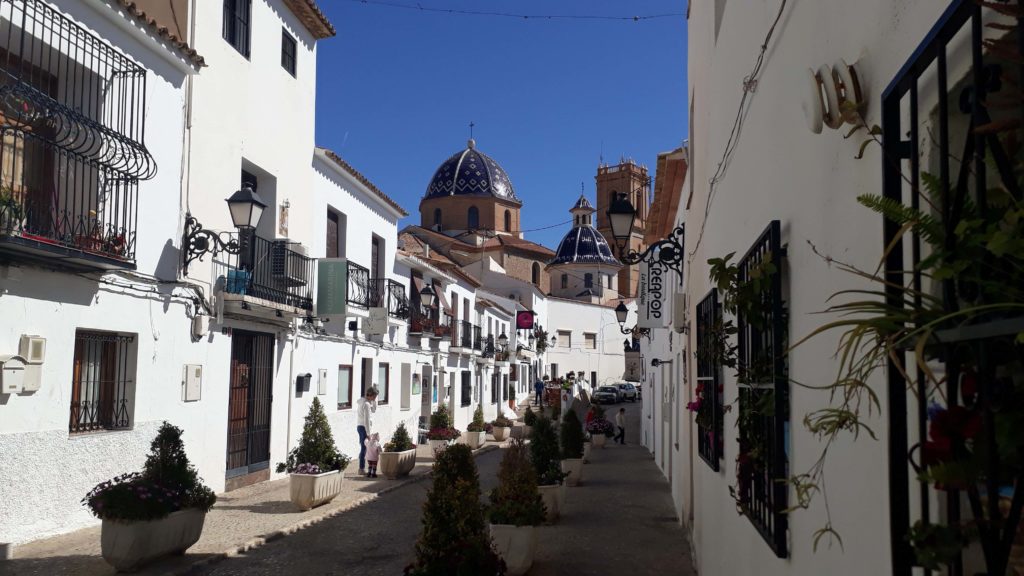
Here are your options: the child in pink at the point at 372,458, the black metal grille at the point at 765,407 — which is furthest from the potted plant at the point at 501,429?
the black metal grille at the point at 765,407

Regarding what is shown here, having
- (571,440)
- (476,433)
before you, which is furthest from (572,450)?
(476,433)

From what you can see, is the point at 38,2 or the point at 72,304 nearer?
the point at 38,2

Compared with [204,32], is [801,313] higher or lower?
lower

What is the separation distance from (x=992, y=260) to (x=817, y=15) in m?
1.63

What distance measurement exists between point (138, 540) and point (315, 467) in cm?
413

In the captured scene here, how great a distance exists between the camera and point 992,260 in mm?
1536

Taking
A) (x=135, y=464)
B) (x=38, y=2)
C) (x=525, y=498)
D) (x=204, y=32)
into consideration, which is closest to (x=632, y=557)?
(x=525, y=498)

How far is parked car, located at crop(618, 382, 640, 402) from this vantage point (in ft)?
166

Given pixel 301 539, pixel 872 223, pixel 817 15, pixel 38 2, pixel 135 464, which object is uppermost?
pixel 38 2

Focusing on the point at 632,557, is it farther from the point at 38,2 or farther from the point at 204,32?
the point at 204,32

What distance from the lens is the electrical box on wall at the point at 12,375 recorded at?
823 centimetres

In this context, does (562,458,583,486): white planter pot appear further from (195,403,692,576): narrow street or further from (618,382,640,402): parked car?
(618,382,640,402): parked car

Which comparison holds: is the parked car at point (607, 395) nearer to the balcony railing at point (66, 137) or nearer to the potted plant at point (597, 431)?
the potted plant at point (597, 431)

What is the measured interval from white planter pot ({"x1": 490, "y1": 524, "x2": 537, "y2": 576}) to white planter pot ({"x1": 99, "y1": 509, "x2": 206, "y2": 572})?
3035 millimetres
